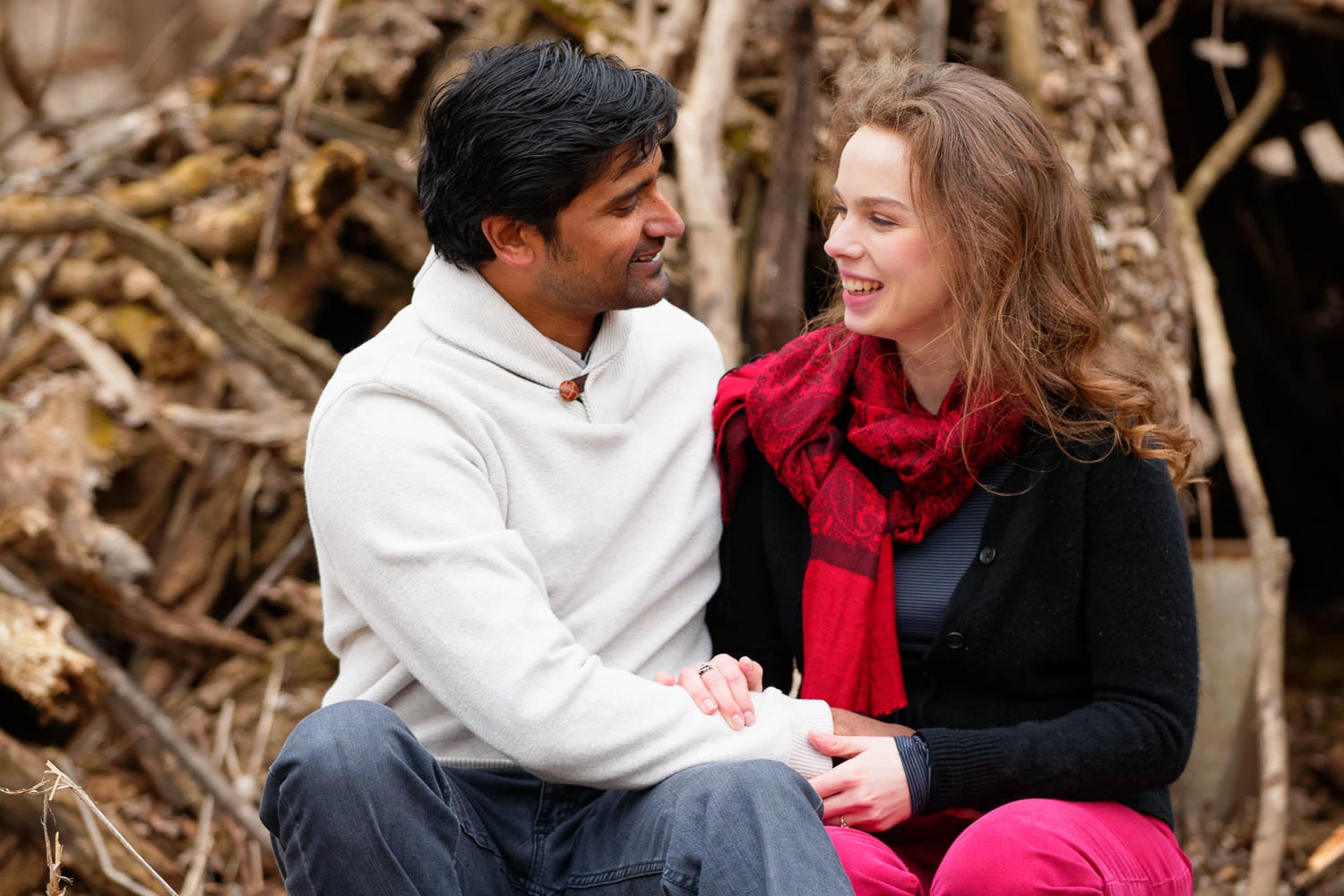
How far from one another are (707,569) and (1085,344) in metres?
0.76

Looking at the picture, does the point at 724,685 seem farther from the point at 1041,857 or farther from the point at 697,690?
the point at 1041,857

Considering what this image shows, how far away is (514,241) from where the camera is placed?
240cm

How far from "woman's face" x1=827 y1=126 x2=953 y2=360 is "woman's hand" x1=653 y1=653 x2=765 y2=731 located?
0.59 m

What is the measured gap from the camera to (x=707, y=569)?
2533mm

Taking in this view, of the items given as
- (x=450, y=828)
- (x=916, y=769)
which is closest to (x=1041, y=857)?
(x=916, y=769)

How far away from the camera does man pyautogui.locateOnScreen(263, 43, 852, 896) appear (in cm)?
198

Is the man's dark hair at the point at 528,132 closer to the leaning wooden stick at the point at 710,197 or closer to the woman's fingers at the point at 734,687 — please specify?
the woman's fingers at the point at 734,687

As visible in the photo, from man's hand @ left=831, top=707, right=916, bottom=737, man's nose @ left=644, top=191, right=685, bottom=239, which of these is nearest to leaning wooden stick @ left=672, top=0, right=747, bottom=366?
man's nose @ left=644, top=191, right=685, bottom=239

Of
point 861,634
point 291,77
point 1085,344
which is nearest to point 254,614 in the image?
point 291,77

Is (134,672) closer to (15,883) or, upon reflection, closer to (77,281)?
(15,883)

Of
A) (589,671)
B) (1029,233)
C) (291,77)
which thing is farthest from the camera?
(291,77)

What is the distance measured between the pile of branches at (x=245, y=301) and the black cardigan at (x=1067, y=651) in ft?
4.55

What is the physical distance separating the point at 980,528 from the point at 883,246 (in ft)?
1.64

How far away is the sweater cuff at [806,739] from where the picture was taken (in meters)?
2.20
